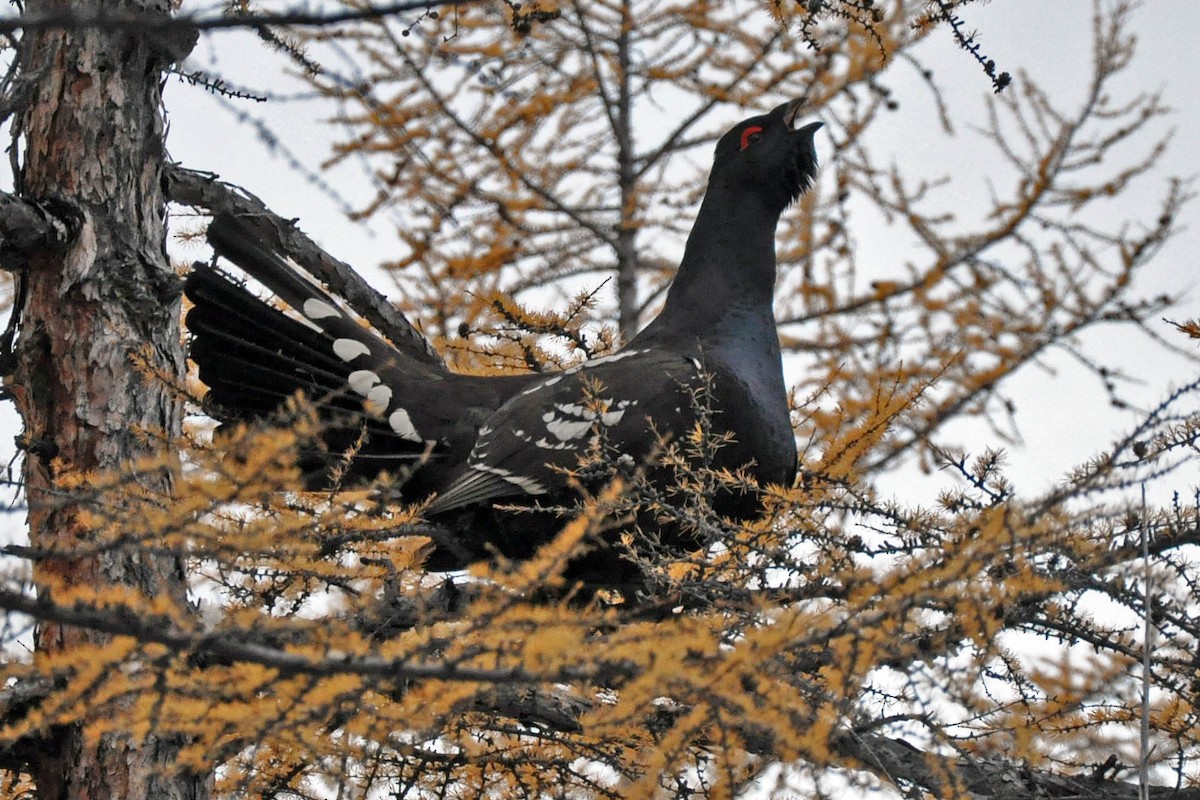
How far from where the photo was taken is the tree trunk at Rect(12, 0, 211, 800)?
3105 mm

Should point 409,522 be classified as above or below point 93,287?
below

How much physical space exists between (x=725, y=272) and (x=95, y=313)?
2.05 meters

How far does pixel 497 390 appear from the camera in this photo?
4.24 metres

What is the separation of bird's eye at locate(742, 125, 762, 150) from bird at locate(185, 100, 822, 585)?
12.1 inches

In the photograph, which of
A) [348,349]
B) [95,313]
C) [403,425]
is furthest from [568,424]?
[95,313]

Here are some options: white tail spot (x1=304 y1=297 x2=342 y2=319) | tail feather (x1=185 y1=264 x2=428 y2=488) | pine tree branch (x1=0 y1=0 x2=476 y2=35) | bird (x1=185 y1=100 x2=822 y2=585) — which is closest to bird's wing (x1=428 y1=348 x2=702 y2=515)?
bird (x1=185 y1=100 x2=822 y2=585)

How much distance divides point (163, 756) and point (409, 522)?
90cm

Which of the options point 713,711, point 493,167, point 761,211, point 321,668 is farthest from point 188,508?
point 493,167

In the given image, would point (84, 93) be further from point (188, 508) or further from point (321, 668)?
point (321, 668)

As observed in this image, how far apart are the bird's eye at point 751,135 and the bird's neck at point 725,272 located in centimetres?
21

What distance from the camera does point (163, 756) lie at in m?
3.06

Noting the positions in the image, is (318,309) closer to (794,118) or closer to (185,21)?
(794,118)

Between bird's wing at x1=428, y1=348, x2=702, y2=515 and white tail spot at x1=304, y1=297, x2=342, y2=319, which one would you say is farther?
white tail spot at x1=304, y1=297, x2=342, y2=319

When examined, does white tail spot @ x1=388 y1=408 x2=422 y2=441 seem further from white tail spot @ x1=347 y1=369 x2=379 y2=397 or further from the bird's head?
the bird's head
